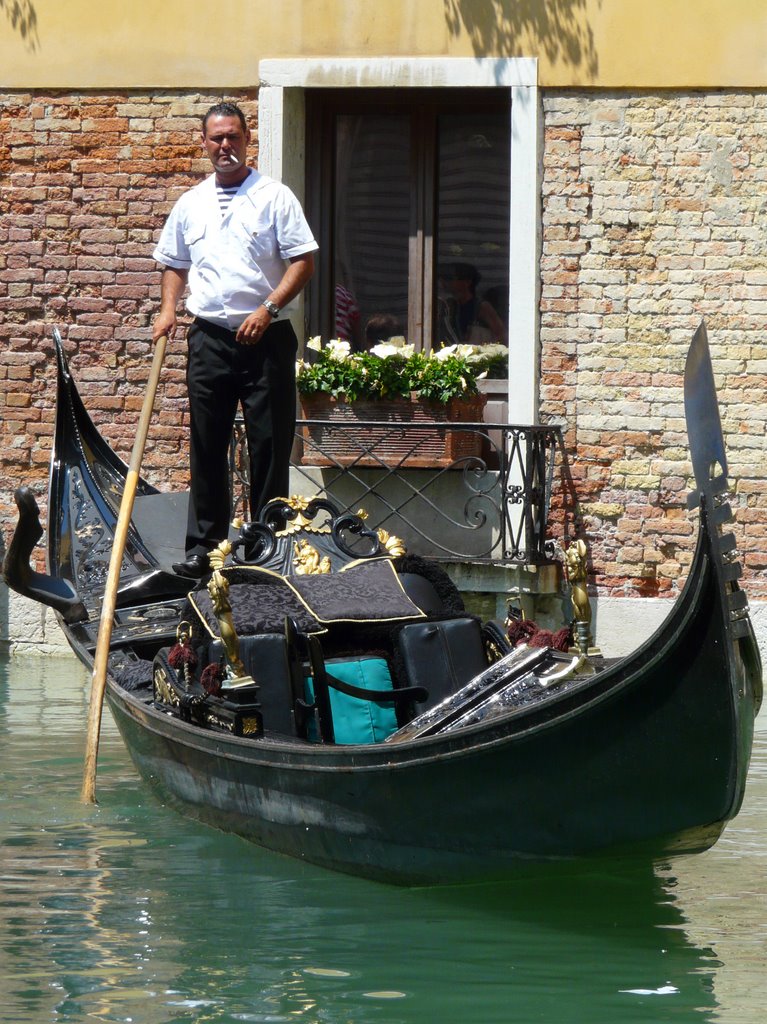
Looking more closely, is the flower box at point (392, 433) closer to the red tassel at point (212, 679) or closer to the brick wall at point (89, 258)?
the brick wall at point (89, 258)

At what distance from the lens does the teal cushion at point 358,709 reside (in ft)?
15.9

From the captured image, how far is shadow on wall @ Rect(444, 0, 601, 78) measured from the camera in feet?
24.6

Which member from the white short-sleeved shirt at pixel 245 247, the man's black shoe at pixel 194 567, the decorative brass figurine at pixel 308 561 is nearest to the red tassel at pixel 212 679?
the decorative brass figurine at pixel 308 561

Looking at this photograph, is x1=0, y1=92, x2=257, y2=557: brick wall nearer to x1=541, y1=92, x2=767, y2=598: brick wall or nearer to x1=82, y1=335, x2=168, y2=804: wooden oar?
x1=541, y1=92, x2=767, y2=598: brick wall

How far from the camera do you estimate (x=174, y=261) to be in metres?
6.34

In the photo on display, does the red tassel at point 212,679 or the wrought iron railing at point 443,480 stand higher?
the wrought iron railing at point 443,480

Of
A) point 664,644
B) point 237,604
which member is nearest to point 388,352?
point 237,604

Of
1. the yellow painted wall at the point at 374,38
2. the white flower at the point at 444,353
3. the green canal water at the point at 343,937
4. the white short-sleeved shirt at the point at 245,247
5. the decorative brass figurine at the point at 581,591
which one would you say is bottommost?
the green canal water at the point at 343,937

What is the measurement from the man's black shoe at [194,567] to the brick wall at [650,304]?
6.47 feet

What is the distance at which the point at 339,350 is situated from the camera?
773 centimetres

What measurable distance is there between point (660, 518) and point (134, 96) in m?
2.87

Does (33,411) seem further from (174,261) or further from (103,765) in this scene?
(103,765)

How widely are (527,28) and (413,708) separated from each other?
3.73 meters

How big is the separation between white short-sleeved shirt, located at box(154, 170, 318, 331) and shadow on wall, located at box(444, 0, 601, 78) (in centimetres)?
179
